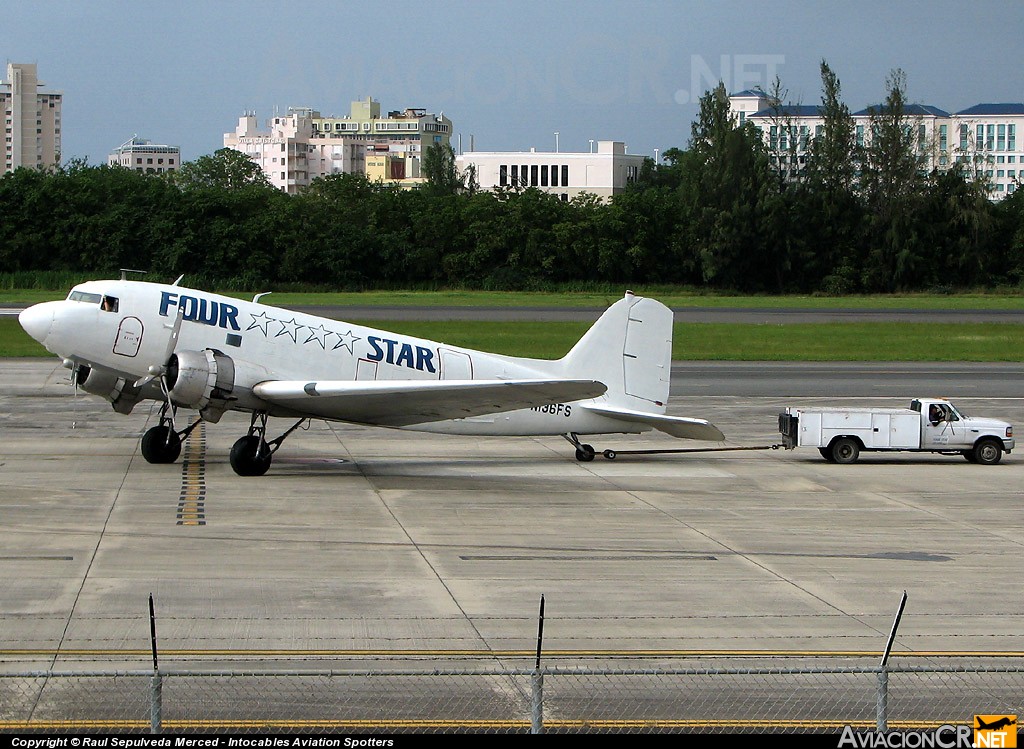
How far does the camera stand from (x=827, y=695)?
1221 cm

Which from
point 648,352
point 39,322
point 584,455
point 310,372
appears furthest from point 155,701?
point 648,352

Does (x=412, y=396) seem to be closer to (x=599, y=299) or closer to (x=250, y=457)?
(x=250, y=457)

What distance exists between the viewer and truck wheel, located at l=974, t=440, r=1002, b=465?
3098 cm

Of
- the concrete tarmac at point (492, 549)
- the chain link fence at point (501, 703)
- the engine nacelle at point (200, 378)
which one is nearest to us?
the chain link fence at point (501, 703)

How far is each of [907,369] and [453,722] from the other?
48.8 metres

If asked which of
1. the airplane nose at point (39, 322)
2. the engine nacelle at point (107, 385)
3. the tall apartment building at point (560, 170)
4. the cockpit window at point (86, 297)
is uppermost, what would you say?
the tall apartment building at point (560, 170)

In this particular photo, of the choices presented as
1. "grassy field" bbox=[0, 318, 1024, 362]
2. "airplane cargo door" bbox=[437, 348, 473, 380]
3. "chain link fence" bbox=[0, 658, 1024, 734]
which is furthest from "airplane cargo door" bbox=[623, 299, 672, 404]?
"grassy field" bbox=[0, 318, 1024, 362]

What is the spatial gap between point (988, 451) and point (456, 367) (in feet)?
44.7

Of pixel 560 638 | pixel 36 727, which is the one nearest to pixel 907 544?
pixel 560 638

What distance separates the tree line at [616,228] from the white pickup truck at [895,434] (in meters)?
80.5

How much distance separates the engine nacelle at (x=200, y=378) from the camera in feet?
86.8

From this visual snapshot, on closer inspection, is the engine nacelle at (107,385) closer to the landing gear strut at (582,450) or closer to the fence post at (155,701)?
the landing gear strut at (582,450)

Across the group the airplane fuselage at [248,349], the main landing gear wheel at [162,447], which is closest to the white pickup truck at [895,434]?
the airplane fuselage at [248,349]

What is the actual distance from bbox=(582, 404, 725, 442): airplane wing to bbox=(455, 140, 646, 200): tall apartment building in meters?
164
